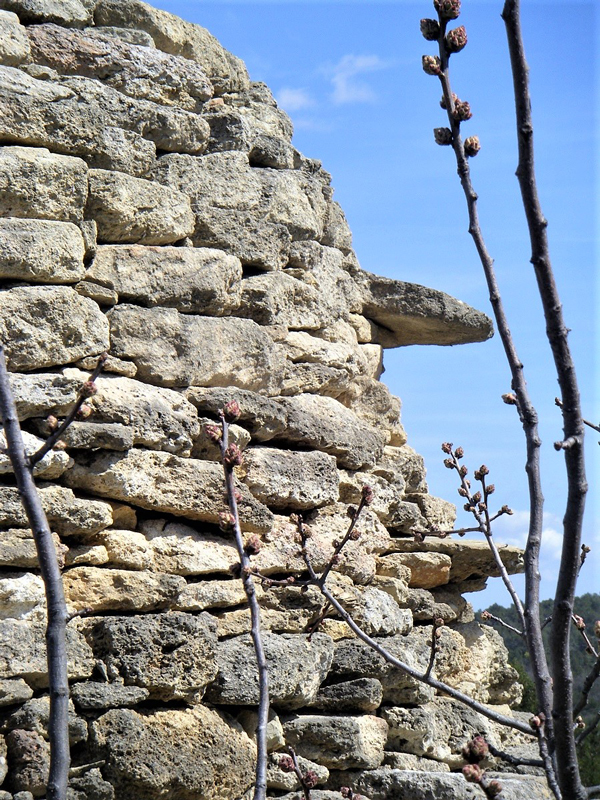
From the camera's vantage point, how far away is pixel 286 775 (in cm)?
432

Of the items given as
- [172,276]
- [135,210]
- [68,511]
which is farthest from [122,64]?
[68,511]

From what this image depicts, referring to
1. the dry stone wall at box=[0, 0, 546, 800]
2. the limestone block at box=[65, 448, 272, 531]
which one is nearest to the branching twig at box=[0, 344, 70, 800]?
the dry stone wall at box=[0, 0, 546, 800]

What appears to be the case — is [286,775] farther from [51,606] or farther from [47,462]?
[51,606]

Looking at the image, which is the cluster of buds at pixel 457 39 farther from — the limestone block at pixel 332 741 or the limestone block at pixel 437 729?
the limestone block at pixel 437 729

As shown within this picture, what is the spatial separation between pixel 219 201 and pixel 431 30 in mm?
3306

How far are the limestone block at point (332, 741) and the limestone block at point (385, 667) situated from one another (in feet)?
0.85

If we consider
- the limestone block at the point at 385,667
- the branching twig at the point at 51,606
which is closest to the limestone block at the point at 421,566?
the limestone block at the point at 385,667

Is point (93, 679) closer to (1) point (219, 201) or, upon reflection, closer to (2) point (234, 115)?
(1) point (219, 201)

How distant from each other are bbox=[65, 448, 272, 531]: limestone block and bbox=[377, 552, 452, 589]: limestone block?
1116 mm

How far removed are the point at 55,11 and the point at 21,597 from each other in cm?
297

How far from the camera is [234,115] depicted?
210 inches

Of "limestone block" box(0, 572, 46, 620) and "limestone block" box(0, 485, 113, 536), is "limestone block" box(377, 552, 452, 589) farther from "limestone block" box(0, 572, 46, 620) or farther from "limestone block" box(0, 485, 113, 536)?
"limestone block" box(0, 572, 46, 620)

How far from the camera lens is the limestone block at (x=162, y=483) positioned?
13.6 ft

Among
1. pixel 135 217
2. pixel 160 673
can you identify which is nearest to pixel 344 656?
pixel 160 673
